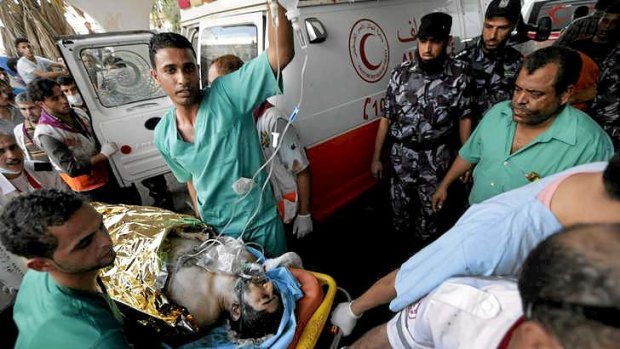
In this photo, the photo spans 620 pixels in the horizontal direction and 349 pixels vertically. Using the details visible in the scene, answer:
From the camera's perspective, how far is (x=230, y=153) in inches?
68.6

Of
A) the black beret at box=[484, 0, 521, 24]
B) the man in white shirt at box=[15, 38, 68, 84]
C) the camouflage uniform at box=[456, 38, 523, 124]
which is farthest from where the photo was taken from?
the man in white shirt at box=[15, 38, 68, 84]

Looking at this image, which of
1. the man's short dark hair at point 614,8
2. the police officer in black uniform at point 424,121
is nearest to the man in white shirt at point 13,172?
the police officer in black uniform at point 424,121

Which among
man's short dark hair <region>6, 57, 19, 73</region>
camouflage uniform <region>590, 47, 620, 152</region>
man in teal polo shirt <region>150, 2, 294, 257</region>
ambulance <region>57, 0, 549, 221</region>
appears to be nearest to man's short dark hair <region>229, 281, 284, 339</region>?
man in teal polo shirt <region>150, 2, 294, 257</region>

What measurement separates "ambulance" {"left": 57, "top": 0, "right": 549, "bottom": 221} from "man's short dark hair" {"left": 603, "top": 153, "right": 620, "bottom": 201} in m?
2.07

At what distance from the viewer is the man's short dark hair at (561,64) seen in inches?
59.6

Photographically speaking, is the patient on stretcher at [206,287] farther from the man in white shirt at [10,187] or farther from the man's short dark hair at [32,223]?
the man in white shirt at [10,187]

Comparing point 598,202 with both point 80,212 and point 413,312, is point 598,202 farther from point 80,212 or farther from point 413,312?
point 80,212

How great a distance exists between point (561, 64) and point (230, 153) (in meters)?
1.77

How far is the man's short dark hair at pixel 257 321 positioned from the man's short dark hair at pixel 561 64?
69.9 inches

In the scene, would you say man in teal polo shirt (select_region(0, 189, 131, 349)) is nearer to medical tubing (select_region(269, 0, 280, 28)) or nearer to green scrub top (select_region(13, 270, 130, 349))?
green scrub top (select_region(13, 270, 130, 349))

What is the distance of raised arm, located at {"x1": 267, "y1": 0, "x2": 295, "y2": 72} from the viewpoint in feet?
4.70

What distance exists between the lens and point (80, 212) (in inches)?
46.7

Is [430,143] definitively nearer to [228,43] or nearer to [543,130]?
[543,130]

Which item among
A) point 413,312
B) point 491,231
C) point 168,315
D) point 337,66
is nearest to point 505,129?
point 491,231
